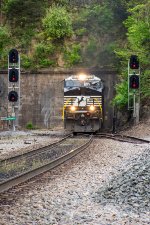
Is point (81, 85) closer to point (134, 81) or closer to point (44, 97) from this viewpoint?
point (134, 81)

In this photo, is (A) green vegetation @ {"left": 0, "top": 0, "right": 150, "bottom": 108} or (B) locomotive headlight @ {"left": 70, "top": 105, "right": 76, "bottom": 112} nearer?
(B) locomotive headlight @ {"left": 70, "top": 105, "right": 76, "bottom": 112}

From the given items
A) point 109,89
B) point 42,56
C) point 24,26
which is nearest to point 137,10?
point 109,89

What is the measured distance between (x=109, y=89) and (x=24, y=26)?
9.90 metres

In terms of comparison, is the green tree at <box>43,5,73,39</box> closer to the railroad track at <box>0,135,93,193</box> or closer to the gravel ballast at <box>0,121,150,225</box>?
the railroad track at <box>0,135,93,193</box>

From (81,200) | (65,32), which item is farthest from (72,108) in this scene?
(81,200)

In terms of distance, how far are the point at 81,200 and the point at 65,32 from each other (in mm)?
31504

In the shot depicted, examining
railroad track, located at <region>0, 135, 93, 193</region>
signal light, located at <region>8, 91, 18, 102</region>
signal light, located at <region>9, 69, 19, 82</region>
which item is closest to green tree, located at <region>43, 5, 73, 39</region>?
signal light, located at <region>9, 69, 19, 82</region>

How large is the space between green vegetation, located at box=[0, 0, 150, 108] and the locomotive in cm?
958

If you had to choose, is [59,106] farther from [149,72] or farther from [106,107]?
[149,72]

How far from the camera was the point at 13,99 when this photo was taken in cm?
2323

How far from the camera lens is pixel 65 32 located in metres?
37.5

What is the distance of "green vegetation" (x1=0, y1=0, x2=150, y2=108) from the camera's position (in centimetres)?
3622

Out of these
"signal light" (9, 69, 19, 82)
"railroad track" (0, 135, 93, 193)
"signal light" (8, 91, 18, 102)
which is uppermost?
"signal light" (9, 69, 19, 82)

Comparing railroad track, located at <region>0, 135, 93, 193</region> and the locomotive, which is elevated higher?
the locomotive
